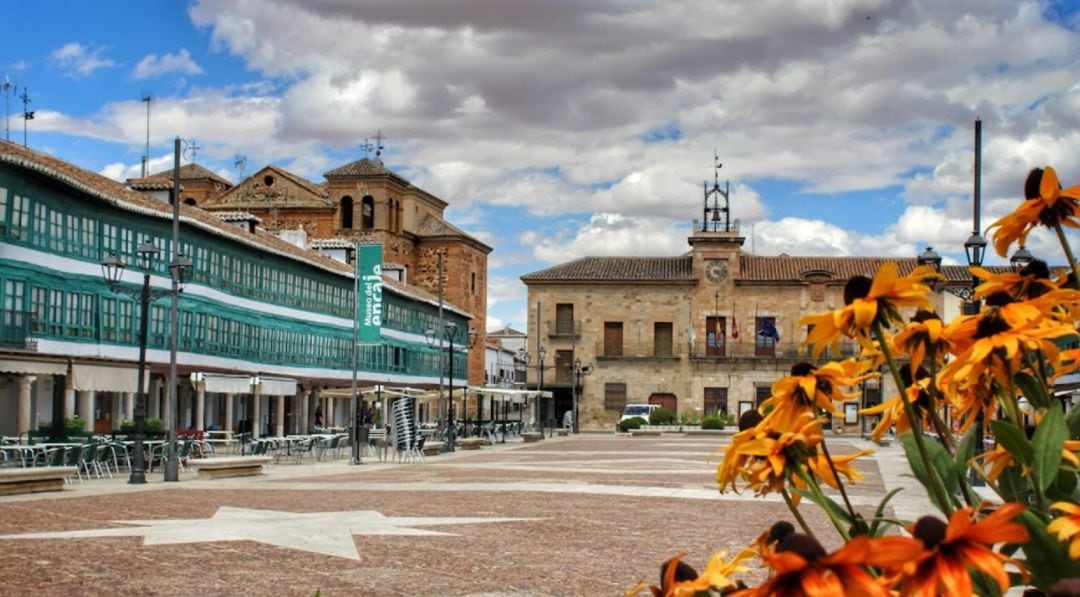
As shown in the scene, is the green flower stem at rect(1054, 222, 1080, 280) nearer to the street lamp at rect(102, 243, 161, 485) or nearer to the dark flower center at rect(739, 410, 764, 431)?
the dark flower center at rect(739, 410, 764, 431)

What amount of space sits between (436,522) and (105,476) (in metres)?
11.9

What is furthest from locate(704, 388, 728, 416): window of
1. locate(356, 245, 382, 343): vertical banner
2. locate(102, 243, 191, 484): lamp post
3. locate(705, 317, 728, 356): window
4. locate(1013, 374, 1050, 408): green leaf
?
locate(1013, 374, 1050, 408): green leaf

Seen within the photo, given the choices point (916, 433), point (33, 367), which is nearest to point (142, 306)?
point (33, 367)

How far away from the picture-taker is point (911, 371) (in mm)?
2582

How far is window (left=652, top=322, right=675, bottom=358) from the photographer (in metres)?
72.9

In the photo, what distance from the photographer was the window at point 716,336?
7219cm

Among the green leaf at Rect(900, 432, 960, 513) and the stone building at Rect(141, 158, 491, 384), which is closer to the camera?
the green leaf at Rect(900, 432, 960, 513)

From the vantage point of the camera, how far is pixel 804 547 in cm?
158

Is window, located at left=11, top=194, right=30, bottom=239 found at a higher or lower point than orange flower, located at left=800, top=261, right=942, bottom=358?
higher

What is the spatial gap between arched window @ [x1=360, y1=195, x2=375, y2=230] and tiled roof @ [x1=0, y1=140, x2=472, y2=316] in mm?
24242

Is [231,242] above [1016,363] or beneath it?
above

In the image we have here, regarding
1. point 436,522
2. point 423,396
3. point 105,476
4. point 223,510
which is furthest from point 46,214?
point 436,522

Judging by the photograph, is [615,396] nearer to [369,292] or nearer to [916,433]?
[369,292]

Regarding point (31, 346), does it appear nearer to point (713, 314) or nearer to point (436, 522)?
point (436, 522)
